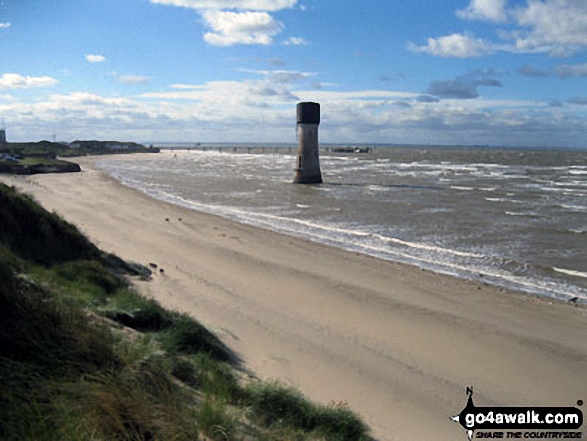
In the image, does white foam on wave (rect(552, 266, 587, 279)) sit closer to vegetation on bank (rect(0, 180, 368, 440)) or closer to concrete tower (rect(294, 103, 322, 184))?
vegetation on bank (rect(0, 180, 368, 440))

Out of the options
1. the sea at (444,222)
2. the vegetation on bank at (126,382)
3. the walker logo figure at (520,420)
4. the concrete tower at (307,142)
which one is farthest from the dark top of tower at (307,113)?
the walker logo figure at (520,420)

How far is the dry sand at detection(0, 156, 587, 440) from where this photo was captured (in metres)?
6.56

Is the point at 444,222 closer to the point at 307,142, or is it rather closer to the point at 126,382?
the point at 126,382

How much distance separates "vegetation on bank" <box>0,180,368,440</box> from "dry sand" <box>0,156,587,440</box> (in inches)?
37.4

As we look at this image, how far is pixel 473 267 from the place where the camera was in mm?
13805

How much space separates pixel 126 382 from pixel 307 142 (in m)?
37.5

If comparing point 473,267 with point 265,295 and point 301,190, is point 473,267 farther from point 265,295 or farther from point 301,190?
point 301,190

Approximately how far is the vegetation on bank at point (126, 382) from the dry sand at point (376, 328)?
0.95 m

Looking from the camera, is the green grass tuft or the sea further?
the sea

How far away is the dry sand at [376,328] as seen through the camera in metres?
6.56

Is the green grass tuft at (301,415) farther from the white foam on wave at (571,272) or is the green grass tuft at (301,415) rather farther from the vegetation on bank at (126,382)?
the white foam on wave at (571,272)

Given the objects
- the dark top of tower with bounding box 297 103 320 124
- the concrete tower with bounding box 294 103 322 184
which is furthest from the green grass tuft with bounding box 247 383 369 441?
the dark top of tower with bounding box 297 103 320 124

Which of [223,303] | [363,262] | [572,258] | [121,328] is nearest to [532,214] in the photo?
[572,258]

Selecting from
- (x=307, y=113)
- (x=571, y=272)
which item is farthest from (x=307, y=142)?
(x=571, y=272)
